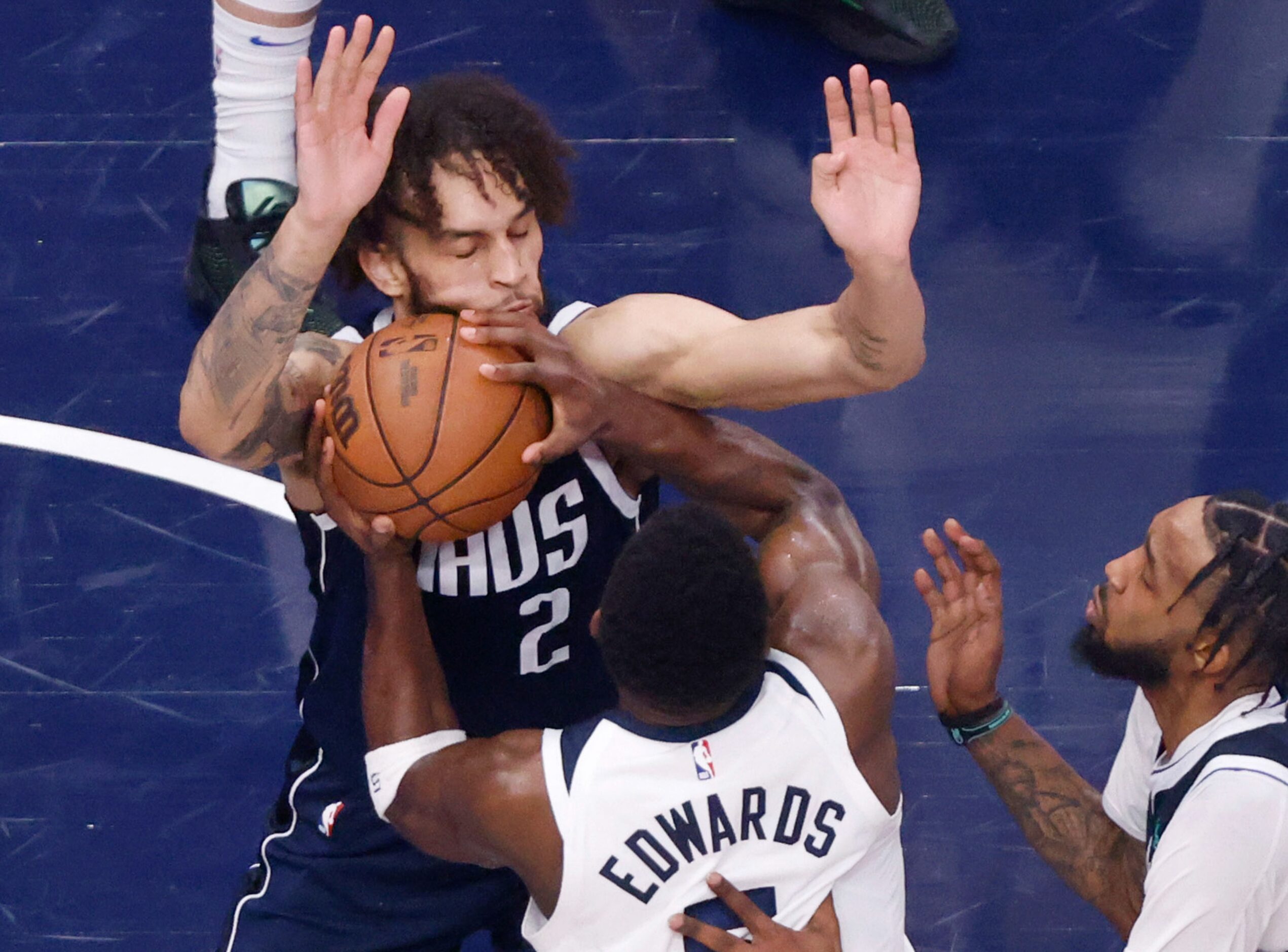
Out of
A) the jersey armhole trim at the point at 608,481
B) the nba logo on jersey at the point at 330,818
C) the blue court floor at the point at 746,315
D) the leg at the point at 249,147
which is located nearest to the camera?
the jersey armhole trim at the point at 608,481

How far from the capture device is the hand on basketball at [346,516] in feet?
9.18

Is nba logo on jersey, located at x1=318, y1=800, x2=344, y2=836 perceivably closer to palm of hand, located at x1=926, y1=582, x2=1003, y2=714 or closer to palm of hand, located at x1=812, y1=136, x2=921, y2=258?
palm of hand, located at x1=926, y1=582, x2=1003, y2=714

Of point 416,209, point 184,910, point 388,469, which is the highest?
point 416,209

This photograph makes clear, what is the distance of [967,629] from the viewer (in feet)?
11.3

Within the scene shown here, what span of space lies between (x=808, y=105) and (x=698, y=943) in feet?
12.2

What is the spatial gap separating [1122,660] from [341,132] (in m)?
1.90

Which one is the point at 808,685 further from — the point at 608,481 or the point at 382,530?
the point at 382,530

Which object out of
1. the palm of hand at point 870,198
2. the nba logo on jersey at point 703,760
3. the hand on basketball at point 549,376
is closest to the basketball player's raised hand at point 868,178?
the palm of hand at point 870,198

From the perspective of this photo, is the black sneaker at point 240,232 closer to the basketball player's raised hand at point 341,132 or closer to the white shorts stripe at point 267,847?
the white shorts stripe at point 267,847

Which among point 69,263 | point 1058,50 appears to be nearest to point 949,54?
point 1058,50

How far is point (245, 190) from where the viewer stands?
5.04m

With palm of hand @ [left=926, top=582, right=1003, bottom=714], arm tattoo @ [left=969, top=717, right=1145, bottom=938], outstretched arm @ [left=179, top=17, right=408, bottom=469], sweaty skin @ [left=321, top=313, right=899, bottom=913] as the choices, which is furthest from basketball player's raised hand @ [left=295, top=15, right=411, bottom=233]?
arm tattoo @ [left=969, top=717, right=1145, bottom=938]

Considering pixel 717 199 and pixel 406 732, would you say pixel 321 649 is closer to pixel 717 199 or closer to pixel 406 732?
pixel 406 732

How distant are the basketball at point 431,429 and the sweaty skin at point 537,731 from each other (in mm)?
50
